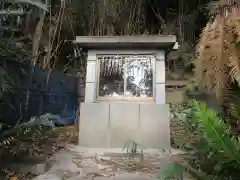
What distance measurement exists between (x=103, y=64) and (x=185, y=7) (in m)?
5.81

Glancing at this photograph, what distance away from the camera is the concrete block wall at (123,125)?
20.5ft

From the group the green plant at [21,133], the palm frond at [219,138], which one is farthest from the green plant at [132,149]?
the palm frond at [219,138]

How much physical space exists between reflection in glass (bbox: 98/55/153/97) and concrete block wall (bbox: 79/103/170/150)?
0.32 metres

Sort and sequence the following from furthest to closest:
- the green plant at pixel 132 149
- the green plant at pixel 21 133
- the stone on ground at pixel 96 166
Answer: the green plant at pixel 132 149 < the stone on ground at pixel 96 166 < the green plant at pixel 21 133

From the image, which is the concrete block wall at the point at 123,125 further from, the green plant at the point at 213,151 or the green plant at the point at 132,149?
the green plant at the point at 213,151

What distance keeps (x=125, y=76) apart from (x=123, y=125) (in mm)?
1018

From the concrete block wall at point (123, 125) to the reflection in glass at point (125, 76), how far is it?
1.06 ft

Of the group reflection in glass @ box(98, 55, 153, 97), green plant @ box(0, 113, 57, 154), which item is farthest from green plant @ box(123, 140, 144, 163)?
green plant @ box(0, 113, 57, 154)

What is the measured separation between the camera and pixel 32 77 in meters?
7.49

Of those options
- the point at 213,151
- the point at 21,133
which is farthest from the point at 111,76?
the point at 213,151

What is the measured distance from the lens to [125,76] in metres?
6.63

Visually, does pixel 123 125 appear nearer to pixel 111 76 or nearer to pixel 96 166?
pixel 111 76

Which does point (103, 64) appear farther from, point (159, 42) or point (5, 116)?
point (5, 116)

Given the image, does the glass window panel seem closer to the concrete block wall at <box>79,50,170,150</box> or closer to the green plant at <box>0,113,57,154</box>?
the concrete block wall at <box>79,50,170,150</box>
